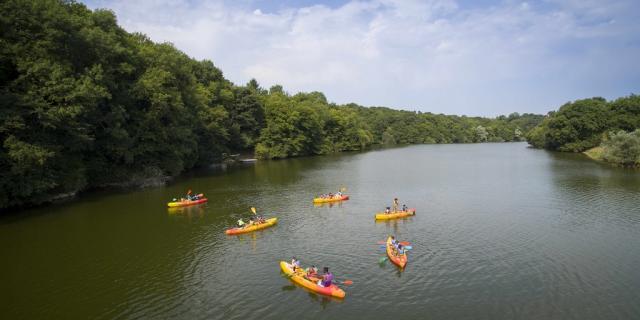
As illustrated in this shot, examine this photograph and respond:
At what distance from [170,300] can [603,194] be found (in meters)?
41.9

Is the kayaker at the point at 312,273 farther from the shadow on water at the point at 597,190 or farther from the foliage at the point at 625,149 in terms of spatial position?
the foliage at the point at 625,149

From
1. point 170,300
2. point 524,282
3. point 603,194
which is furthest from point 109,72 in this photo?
point 603,194

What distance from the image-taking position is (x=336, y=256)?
1013 inches

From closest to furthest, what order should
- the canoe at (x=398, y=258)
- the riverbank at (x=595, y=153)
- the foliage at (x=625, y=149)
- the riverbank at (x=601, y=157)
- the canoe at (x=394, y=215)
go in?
the canoe at (x=398, y=258) → the canoe at (x=394, y=215) → the foliage at (x=625, y=149) → the riverbank at (x=601, y=157) → the riverbank at (x=595, y=153)

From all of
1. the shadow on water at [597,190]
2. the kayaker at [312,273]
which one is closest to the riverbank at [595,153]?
the shadow on water at [597,190]

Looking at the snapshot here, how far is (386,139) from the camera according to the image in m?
Result: 159

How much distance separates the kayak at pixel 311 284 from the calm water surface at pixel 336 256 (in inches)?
13.6

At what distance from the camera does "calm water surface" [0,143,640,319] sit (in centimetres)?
1928

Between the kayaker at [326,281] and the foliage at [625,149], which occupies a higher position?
the foliage at [625,149]

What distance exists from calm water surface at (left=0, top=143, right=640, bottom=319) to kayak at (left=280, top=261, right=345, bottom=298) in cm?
35

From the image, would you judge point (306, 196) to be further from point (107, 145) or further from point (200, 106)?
point (200, 106)

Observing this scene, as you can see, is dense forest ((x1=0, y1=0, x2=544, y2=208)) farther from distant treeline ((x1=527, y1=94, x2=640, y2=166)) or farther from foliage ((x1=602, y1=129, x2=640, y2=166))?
distant treeline ((x1=527, y1=94, x2=640, y2=166))

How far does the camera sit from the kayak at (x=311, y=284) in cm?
2025

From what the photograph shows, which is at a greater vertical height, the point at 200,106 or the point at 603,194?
the point at 200,106
